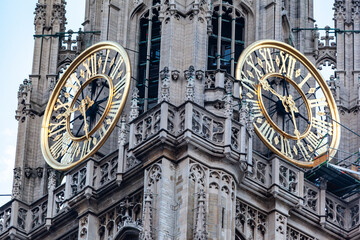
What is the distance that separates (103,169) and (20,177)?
11.6 feet

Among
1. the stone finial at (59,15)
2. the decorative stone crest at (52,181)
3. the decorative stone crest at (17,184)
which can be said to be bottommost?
the decorative stone crest at (52,181)

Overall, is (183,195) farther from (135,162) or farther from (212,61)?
(212,61)

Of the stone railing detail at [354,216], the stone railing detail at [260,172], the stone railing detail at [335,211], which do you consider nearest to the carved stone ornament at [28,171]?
the stone railing detail at [260,172]

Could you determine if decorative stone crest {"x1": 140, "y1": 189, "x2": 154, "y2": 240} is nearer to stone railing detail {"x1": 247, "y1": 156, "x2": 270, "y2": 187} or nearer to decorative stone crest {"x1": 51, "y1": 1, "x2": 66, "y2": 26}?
stone railing detail {"x1": 247, "y1": 156, "x2": 270, "y2": 187}

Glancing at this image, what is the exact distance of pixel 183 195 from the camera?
159ft

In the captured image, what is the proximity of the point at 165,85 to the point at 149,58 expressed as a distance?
3.65 m

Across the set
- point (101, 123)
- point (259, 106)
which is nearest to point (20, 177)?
point (101, 123)

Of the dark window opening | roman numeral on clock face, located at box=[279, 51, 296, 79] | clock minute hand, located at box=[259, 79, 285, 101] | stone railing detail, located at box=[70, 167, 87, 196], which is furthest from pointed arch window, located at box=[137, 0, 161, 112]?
roman numeral on clock face, located at box=[279, 51, 296, 79]

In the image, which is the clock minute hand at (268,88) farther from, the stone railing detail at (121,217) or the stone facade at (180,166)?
the stone railing detail at (121,217)

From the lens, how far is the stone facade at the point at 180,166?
48938 mm

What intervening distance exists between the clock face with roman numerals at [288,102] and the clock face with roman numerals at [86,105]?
2.97 meters

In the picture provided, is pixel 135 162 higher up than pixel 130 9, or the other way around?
pixel 130 9

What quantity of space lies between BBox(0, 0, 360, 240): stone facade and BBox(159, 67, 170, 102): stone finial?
0.10 ft

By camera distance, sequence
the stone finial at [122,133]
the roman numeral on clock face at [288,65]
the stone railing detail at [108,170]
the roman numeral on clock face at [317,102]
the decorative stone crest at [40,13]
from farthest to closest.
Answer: the decorative stone crest at [40,13] < the roman numeral on clock face at [317,102] < the roman numeral on clock face at [288,65] < the stone railing detail at [108,170] < the stone finial at [122,133]
